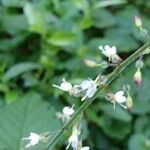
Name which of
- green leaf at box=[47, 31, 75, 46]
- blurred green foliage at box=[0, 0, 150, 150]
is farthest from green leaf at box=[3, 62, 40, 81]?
green leaf at box=[47, 31, 75, 46]

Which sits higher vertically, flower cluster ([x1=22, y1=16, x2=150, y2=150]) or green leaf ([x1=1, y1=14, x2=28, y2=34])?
green leaf ([x1=1, y1=14, x2=28, y2=34])

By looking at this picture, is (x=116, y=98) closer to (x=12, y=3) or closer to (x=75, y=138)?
(x=75, y=138)

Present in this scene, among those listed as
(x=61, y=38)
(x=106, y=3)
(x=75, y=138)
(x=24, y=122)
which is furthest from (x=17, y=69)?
(x=75, y=138)

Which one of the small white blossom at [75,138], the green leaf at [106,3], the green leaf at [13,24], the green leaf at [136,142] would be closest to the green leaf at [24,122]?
the small white blossom at [75,138]

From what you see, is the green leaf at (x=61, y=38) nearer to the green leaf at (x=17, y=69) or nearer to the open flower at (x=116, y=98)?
the green leaf at (x=17, y=69)

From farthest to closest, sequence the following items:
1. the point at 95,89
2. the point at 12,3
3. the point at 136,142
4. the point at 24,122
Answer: the point at 12,3 → the point at 136,142 → the point at 24,122 → the point at 95,89

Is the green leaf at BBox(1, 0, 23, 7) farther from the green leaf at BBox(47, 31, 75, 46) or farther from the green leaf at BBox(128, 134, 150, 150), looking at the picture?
the green leaf at BBox(128, 134, 150, 150)
